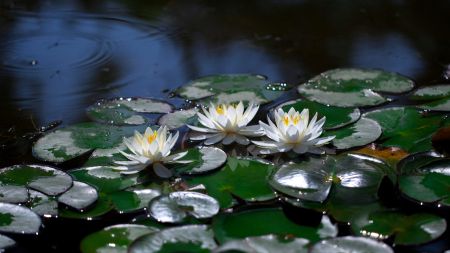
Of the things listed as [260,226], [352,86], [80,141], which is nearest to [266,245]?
[260,226]

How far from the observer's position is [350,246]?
1408 mm

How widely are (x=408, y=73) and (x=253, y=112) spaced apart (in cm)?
81

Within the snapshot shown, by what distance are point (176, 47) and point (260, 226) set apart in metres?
1.44

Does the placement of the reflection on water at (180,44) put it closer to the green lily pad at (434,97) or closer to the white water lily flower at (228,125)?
the green lily pad at (434,97)

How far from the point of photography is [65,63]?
2678 mm

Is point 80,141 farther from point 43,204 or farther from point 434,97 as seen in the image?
point 434,97

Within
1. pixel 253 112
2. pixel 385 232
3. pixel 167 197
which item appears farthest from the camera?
pixel 253 112

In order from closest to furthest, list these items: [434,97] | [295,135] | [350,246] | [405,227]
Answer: [350,246]
[405,227]
[295,135]
[434,97]

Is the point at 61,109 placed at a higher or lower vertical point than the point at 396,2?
lower

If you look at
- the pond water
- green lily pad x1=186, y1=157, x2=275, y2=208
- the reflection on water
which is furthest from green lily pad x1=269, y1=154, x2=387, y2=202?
the reflection on water

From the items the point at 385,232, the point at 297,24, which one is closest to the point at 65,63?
the point at 297,24

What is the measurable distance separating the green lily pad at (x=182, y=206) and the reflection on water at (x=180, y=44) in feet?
2.20

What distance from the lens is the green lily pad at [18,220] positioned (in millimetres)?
1553

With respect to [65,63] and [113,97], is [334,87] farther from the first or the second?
[65,63]
